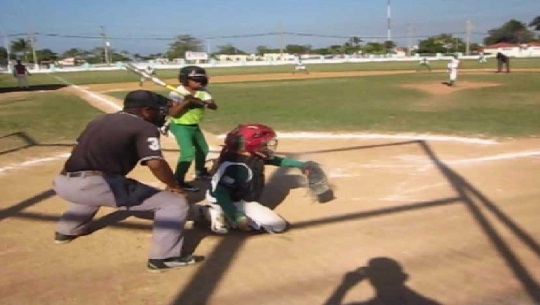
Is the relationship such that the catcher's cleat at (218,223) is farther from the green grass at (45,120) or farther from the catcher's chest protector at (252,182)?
the green grass at (45,120)

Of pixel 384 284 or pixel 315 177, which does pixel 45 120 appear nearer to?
pixel 315 177

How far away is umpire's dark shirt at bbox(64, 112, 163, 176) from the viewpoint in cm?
368

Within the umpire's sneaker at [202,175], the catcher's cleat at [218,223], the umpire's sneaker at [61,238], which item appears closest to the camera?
the umpire's sneaker at [61,238]

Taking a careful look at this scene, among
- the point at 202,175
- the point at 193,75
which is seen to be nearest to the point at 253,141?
the point at 193,75

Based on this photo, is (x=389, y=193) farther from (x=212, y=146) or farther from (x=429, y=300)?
(x=212, y=146)

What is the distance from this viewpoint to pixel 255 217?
14.1ft

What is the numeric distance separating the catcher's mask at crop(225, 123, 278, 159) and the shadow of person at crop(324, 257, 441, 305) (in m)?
1.39

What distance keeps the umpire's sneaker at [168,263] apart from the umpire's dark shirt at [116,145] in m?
0.74

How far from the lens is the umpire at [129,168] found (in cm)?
368

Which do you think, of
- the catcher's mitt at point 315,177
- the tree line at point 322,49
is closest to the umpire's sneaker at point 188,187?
the catcher's mitt at point 315,177

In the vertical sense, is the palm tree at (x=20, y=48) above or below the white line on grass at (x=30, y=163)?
above

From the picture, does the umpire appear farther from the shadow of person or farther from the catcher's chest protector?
the shadow of person

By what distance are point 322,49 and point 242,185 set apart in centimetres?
10838

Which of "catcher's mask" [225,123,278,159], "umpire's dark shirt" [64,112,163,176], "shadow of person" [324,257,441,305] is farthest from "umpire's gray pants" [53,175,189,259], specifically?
"shadow of person" [324,257,441,305]
